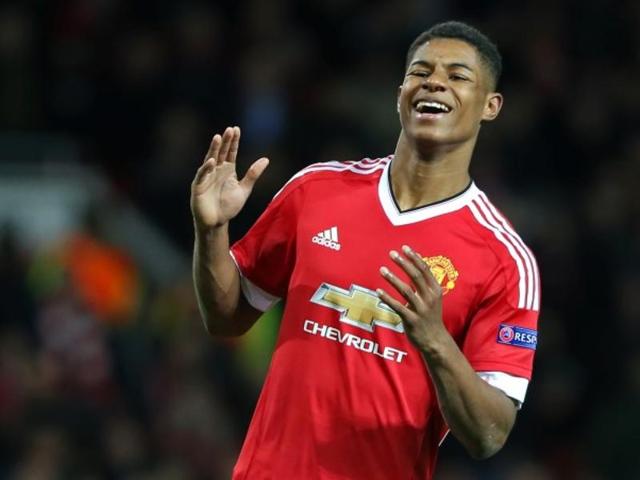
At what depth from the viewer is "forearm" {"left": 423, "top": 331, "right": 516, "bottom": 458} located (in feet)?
14.2

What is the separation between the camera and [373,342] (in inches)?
184

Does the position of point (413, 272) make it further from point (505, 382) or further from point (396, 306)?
point (505, 382)

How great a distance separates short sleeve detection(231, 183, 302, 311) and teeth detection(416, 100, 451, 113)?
0.46 m

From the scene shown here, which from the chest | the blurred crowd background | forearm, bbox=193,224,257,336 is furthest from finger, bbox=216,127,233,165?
the blurred crowd background

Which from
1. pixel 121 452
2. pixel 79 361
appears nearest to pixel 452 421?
pixel 121 452

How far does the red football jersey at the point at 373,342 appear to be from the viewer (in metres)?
4.65

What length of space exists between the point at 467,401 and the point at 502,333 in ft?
1.07

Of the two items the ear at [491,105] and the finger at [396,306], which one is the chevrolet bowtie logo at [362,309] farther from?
the ear at [491,105]

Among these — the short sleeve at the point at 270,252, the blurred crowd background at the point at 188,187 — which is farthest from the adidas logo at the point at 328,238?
the blurred crowd background at the point at 188,187

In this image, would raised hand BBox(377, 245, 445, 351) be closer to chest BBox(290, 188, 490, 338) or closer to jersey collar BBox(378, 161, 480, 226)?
chest BBox(290, 188, 490, 338)

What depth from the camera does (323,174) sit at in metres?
4.95

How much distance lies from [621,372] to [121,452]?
10.6 feet

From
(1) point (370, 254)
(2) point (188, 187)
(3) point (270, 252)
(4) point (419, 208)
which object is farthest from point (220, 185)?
(2) point (188, 187)

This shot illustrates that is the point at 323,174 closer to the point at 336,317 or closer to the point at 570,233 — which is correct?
the point at 336,317
